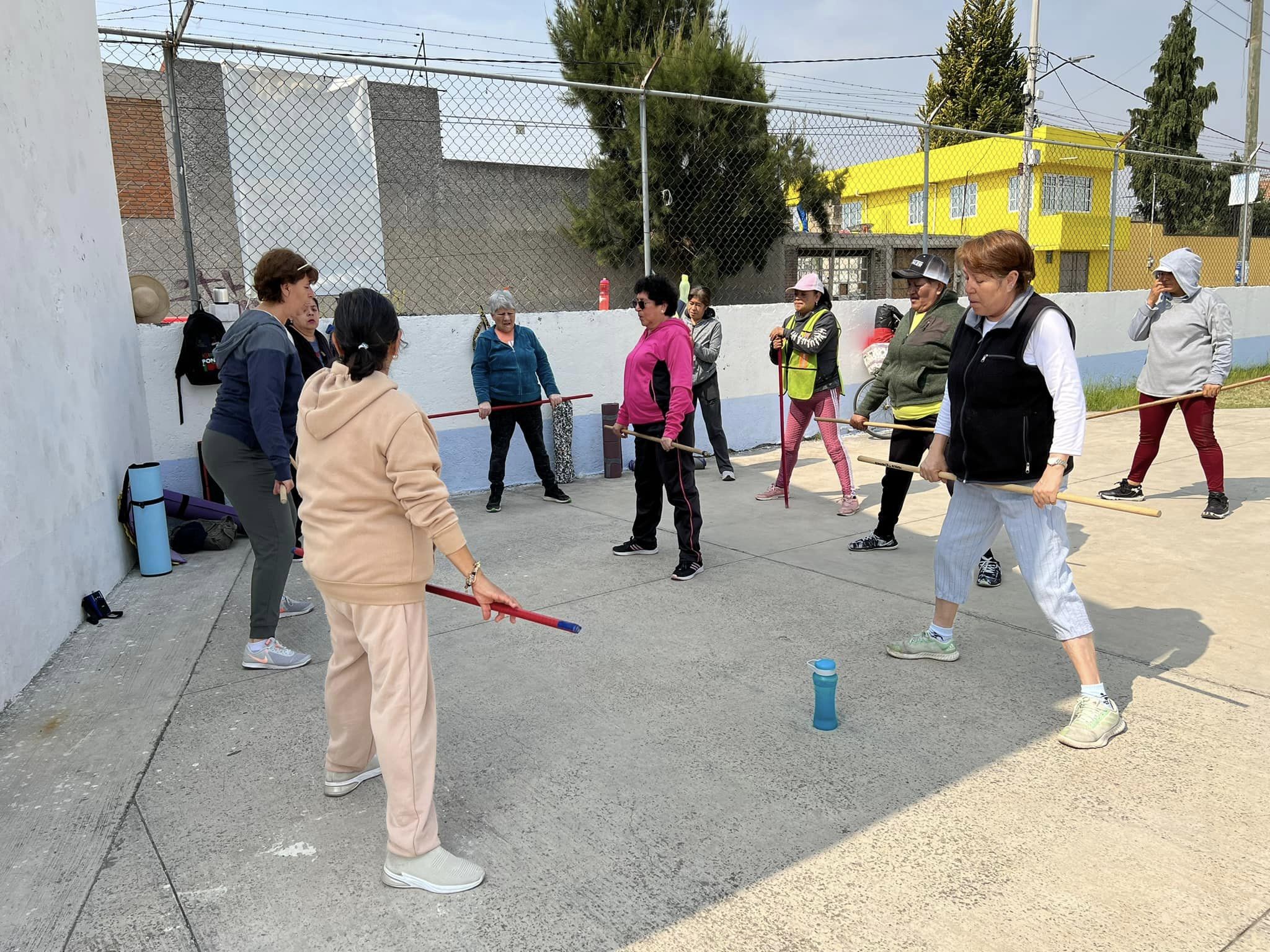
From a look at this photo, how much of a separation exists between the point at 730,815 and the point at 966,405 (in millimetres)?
1805

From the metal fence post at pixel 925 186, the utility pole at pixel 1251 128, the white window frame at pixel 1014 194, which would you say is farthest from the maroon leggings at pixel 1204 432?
the white window frame at pixel 1014 194

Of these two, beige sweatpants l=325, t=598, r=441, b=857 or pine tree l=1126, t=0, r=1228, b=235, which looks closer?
beige sweatpants l=325, t=598, r=441, b=857

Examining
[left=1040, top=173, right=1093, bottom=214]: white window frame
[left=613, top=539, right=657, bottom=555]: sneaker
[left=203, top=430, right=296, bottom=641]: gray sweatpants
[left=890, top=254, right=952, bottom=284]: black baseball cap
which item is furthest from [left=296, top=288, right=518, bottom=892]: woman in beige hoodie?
[left=1040, top=173, right=1093, bottom=214]: white window frame

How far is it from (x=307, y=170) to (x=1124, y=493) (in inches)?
269

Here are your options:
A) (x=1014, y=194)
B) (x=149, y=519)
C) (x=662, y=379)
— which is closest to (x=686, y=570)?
(x=662, y=379)

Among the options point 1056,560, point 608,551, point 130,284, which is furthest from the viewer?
point 130,284

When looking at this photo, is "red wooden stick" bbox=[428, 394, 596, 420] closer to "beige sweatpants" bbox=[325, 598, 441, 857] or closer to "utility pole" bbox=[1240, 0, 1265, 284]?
"beige sweatpants" bbox=[325, 598, 441, 857]

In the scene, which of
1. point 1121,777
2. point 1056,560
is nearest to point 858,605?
point 1056,560

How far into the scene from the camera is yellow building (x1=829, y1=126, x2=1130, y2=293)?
2694 centimetres

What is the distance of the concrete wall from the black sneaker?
355cm

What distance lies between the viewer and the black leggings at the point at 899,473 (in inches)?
210

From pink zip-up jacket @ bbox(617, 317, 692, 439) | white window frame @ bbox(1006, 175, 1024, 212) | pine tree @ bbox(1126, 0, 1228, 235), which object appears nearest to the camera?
pink zip-up jacket @ bbox(617, 317, 692, 439)

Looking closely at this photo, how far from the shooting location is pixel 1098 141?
3375cm

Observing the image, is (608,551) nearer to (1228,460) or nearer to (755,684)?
(755,684)
